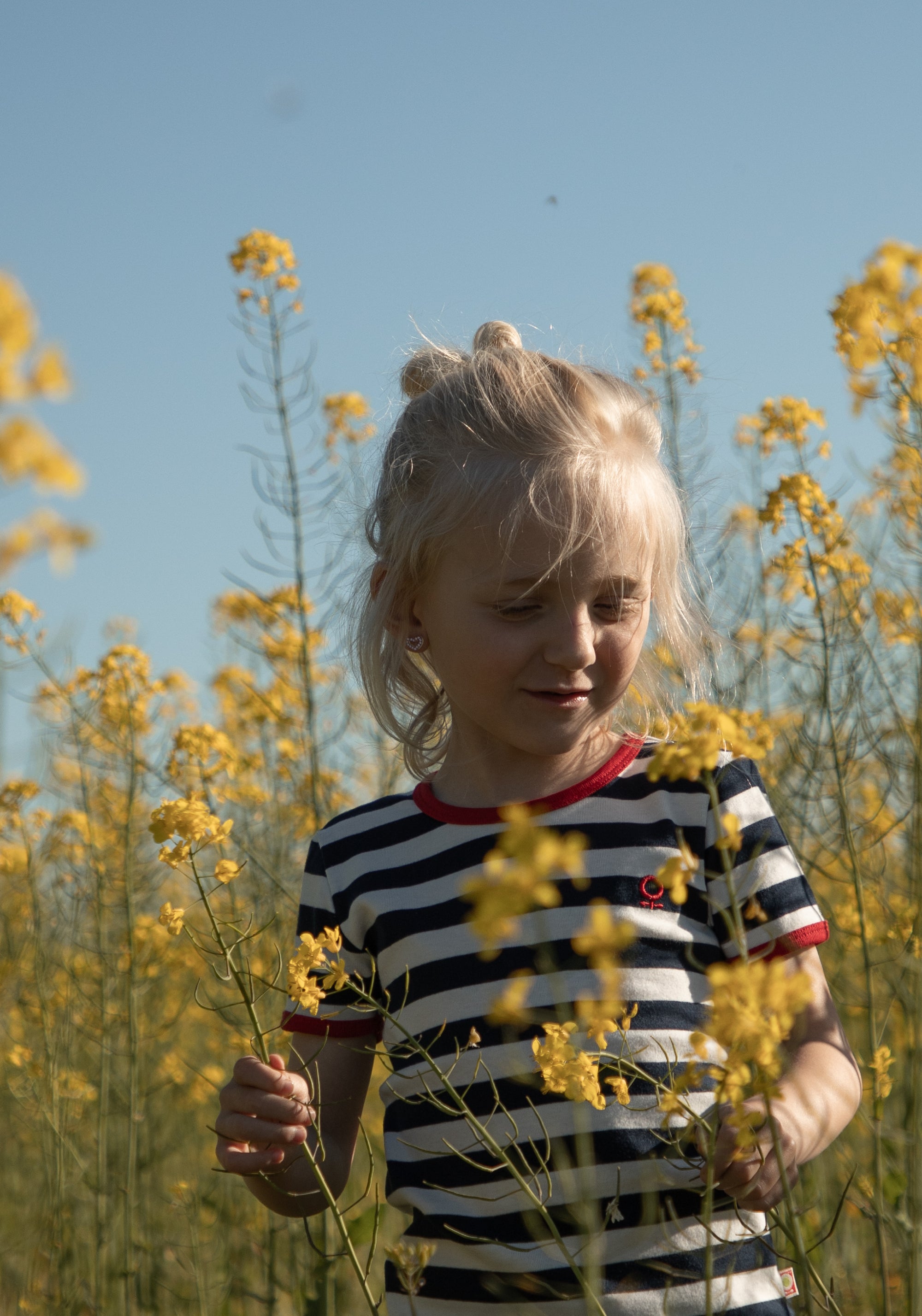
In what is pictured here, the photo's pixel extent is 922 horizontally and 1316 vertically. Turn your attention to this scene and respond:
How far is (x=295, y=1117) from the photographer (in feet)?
4.42

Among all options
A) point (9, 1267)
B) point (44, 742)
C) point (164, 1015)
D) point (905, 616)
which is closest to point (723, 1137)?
point (905, 616)

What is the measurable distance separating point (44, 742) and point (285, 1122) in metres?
2.55

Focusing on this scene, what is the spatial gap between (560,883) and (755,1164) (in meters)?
0.57

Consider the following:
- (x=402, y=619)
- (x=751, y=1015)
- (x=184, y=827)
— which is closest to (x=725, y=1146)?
(x=751, y=1015)

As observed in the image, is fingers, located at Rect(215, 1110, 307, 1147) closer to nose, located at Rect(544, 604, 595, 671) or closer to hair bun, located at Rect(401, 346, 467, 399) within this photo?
nose, located at Rect(544, 604, 595, 671)

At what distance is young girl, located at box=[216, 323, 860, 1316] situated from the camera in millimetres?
1439

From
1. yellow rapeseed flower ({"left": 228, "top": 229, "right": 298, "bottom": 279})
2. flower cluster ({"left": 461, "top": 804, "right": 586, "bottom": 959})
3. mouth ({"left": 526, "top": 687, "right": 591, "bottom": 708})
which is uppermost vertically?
yellow rapeseed flower ({"left": 228, "top": 229, "right": 298, "bottom": 279})

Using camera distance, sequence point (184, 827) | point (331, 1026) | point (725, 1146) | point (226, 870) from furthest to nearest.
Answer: point (331, 1026), point (226, 870), point (184, 827), point (725, 1146)

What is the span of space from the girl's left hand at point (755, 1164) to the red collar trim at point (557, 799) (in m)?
0.54

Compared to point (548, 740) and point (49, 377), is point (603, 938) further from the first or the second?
point (548, 740)

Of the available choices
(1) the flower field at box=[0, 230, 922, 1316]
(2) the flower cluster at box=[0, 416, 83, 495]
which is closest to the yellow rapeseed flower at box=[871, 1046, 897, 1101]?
(1) the flower field at box=[0, 230, 922, 1316]

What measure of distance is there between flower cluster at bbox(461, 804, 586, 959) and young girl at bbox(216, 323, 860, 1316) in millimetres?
709

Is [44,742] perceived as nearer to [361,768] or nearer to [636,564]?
[361,768]

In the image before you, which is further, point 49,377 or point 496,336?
point 496,336
